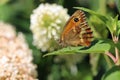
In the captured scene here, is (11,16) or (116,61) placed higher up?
(11,16)

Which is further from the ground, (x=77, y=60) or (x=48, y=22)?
(x=48, y=22)

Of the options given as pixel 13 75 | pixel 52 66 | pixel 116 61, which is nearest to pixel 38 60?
pixel 52 66

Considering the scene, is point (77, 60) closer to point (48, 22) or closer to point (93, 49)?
point (48, 22)

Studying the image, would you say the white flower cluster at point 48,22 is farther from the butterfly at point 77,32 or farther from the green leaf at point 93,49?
the green leaf at point 93,49

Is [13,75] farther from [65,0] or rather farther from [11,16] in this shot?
[11,16]

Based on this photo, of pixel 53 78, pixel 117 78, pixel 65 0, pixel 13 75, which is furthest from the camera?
pixel 53 78

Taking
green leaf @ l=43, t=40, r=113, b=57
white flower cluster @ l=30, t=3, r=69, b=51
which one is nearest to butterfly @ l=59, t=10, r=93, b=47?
green leaf @ l=43, t=40, r=113, b=57

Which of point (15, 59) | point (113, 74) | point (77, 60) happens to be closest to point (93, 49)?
point (113, 74)
